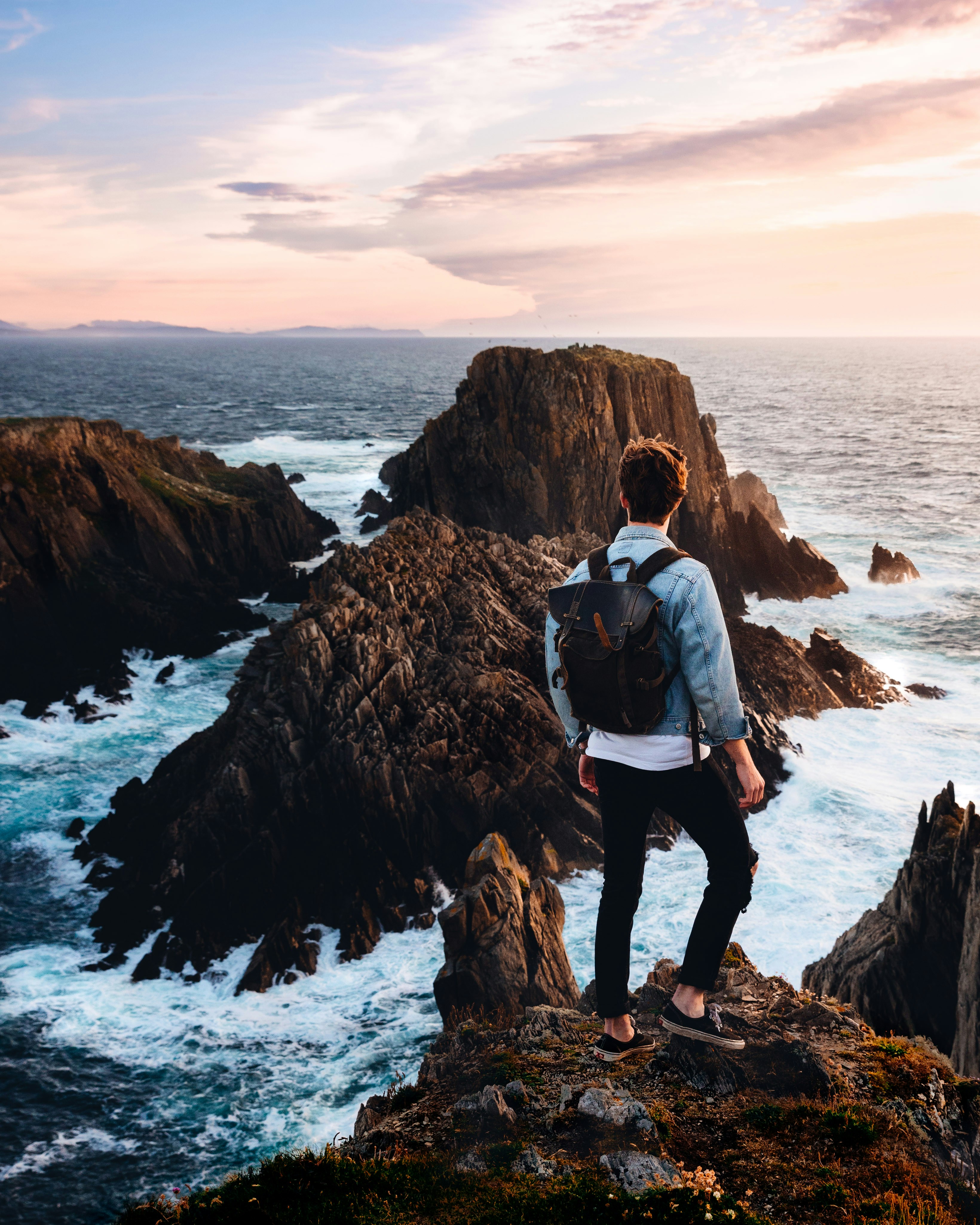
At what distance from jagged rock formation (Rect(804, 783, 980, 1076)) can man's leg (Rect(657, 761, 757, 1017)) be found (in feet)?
22.2

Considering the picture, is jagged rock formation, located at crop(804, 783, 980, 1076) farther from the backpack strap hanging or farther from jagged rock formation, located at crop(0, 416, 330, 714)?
jagged rock formation, located at crop(0, 416, 330, 714)

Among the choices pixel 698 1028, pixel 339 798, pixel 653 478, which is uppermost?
pixel 653 478

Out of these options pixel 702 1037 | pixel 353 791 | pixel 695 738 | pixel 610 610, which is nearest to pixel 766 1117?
pixel 702 1037

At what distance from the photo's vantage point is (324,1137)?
13.8 meters

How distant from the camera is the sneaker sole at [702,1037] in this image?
19.2ft

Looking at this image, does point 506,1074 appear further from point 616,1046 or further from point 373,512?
point 373,512

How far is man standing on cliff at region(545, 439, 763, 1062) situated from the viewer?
4703 mm

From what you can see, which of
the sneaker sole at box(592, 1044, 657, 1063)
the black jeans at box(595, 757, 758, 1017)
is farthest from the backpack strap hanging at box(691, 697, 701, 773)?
the sneaker sole at box(592, 1044, 657, 1063)

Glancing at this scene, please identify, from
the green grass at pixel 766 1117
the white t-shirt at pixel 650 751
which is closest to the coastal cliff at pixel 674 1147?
the green grass at pixel 766 1117

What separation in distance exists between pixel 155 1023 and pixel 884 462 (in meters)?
83.5

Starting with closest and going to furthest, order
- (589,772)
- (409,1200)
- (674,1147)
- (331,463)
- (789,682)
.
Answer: (589,772)
(674,1147)
(409,1200)
(789,682)
(331,463)

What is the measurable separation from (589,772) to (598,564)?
58.0 inches

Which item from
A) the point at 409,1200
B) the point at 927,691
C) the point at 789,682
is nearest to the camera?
the point at 409,1200

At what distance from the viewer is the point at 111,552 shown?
40.2 m
